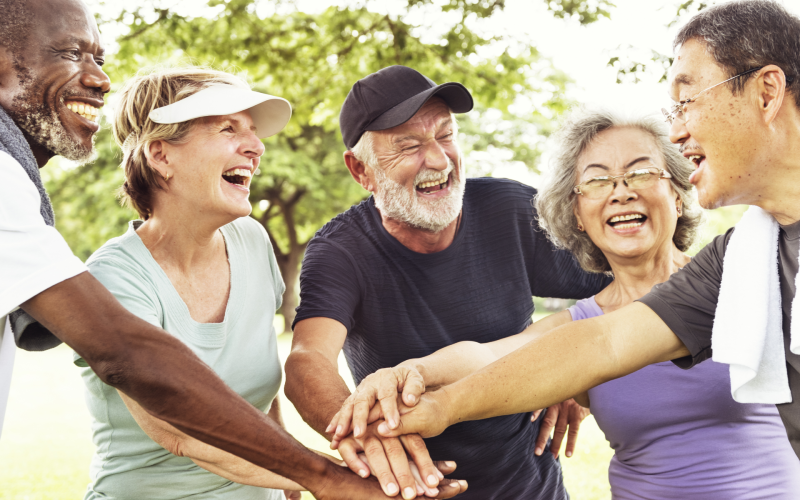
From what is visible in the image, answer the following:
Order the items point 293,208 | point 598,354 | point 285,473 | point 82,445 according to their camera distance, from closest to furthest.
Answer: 1. point 285,473
2. point 598,354
3. point 82,445
4. point 293,208

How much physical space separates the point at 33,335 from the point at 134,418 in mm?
506

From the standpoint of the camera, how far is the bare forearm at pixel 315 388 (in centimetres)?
256

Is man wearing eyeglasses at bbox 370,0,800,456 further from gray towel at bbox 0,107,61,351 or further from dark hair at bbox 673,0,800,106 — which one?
gray towel at bbox 0,107,61,351

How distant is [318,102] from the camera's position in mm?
9297

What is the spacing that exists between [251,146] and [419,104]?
814mm

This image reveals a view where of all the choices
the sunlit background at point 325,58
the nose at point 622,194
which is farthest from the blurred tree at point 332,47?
the nose at point 622,194

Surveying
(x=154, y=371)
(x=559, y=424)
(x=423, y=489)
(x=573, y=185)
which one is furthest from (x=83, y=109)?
(x=559, y=424)

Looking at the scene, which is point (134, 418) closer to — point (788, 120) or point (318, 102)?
point (788, 120)

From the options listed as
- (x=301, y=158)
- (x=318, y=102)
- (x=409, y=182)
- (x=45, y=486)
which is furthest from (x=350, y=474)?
(x=301, y=158)

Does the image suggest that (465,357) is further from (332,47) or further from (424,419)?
(332,47)

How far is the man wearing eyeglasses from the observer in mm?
1984

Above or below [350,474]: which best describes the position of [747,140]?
above

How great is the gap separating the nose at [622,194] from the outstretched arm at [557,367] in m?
0.65

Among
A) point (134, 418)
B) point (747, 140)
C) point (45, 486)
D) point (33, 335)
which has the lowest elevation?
point (45, 486)
